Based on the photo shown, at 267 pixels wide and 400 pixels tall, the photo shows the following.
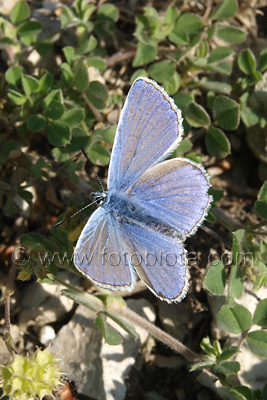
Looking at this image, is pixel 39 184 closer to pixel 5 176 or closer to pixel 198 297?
pixel 5 176

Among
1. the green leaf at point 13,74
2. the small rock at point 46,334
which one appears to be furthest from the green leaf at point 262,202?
the green leaf at point 13,74

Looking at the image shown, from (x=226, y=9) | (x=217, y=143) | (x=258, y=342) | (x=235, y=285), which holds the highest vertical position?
(x=226, y=9)

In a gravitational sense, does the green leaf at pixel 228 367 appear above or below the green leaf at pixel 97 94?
below

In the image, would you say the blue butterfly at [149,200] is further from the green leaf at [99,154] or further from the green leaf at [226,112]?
the green leaf at [226,112]

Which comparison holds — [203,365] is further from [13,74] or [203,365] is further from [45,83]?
[13,74]

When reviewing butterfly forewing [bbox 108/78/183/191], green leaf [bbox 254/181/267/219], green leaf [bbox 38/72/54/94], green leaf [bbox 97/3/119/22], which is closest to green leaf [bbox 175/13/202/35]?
green leaf [bbox 97/3/119/22]

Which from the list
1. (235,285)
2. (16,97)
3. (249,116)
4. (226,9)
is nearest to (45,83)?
(16,97)

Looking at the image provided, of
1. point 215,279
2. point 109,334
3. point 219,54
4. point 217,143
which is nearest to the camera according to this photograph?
point 109,334

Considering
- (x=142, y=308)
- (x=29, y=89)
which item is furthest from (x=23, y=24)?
(x=142, y=308)
